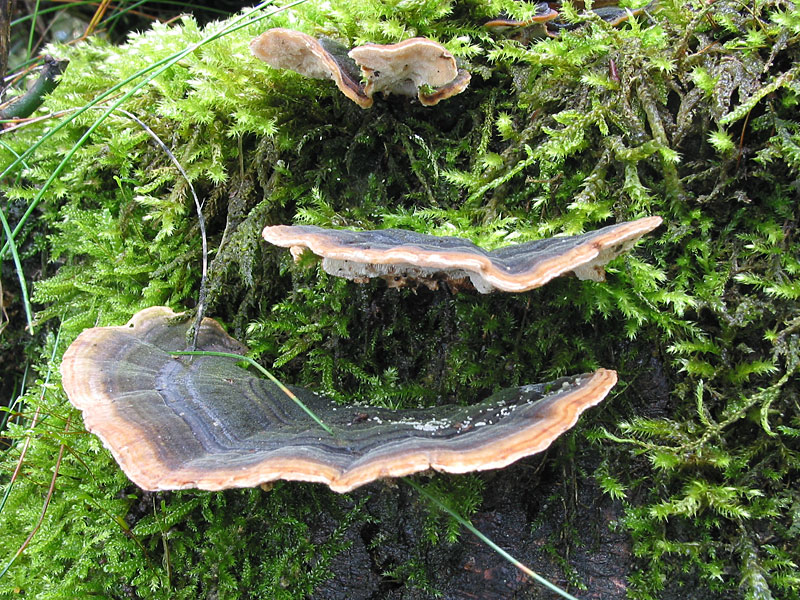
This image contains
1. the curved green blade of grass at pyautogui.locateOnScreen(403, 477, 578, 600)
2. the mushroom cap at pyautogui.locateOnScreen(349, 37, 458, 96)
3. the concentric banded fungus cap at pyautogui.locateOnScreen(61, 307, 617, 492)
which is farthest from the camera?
the mushroom cap at pyautogui.locateOnScreen(349, 37, 458, 96)

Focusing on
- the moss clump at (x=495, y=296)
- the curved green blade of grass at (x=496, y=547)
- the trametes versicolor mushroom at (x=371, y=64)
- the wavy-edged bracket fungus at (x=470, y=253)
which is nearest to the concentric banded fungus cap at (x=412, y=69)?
the trametes versicolor mushroom at (x=371, y=64)

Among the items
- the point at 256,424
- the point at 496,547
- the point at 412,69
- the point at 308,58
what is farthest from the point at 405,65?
the point at 496,547

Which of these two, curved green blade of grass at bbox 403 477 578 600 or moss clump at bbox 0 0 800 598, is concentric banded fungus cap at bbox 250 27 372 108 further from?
curved green blade of grass at bbox 403 477 578 600

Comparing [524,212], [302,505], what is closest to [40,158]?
[302,505]

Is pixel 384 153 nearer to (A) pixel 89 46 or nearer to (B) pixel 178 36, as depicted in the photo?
(B) pixel 178 36

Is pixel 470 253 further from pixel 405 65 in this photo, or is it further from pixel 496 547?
pixel 405 65

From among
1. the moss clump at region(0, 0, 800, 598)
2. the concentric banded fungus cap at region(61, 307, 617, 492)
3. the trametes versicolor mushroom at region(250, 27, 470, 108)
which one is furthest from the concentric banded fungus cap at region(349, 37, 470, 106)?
the concentric banded fungus cap at region(61, 307, 617, 492)
